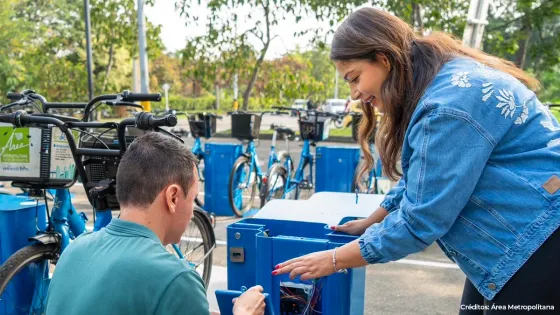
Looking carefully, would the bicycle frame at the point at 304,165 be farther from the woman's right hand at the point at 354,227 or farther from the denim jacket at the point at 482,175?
the denim jacket at the point at 482,175

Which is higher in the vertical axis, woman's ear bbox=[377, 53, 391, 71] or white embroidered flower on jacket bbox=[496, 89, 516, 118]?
woman's ear bbox=[377, 53, 391, 71]

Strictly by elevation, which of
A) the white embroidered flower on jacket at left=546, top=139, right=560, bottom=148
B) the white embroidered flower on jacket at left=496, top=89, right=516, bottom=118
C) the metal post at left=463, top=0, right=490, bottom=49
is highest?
the metal post at left=463, top=0, right=490, bottom=49

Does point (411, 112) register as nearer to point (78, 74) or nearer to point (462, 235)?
point (462, 235)

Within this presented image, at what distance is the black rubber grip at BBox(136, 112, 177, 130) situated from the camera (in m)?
2.54

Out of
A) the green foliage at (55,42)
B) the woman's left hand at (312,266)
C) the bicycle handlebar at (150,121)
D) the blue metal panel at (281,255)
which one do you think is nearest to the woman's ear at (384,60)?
the woman's left hand at (312,266)

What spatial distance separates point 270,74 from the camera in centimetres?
1280

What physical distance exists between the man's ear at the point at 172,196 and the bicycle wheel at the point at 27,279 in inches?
62.5

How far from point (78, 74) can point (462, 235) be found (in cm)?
1844

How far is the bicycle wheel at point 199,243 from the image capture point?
148 inches

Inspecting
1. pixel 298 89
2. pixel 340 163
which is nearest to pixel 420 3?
pixel 298 89

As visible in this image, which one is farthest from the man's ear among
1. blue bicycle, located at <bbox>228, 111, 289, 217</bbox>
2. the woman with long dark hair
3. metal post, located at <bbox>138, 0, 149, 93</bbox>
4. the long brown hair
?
metal post, located at <bbox>138, 0, 149, 93</bbox>

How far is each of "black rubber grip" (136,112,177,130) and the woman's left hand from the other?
41.0 inches

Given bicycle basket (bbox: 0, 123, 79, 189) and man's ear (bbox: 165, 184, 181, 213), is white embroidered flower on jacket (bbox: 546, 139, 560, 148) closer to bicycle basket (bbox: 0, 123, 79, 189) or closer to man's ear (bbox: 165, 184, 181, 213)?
man's ear (bbox: 165, 184, 181, 213)

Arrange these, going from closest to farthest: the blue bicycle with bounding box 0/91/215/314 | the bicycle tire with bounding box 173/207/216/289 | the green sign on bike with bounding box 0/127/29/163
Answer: the blue bicycle with bounding box 0/91/215/314 → the green sign on bike with bounding box 0/127/29/163 → the bicycle tire with bounding box 173/207/216/289
